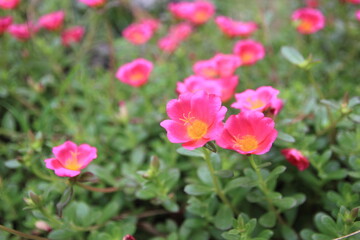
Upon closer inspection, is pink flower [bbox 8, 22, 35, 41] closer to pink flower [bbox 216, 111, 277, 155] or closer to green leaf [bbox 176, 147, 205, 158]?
green leaf [bbox 176, 147, 205, 158]

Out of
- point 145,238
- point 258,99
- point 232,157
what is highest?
point 258,99

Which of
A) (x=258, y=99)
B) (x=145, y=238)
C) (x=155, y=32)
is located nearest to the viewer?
(x=258, y=99)

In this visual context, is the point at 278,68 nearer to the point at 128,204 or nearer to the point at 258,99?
the point at 258,99

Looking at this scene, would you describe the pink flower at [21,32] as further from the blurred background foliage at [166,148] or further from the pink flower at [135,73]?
the pink flower at [135,73]

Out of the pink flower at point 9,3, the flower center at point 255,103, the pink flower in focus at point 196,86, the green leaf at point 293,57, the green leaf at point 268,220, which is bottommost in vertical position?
the green leaf at point 268,220

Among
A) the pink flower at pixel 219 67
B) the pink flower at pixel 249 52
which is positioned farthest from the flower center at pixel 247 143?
the pink flower at pixel 249 52

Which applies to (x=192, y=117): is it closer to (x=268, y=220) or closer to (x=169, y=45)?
(x=268, y=220)

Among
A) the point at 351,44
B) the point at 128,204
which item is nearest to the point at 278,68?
the point at 351,44

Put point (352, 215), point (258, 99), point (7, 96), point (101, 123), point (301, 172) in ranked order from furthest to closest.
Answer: point (7, 96) → point (101, 123) → point (301, 172) → point (258, 99) → point (352, 215)

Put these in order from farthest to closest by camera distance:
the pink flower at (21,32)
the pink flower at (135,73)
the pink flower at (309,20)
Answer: the pink flower at (21,32) < the pink flower at (309,20) < the pink flower at (135,73)
